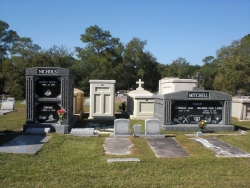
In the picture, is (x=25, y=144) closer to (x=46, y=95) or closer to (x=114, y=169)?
(x=46, y=95)

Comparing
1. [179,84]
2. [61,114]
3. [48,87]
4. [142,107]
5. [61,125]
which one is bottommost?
[61,125]

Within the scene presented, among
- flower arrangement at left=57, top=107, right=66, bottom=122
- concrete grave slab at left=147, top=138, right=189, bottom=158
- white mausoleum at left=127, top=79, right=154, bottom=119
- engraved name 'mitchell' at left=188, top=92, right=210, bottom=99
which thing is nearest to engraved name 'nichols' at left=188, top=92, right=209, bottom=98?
engraved name 'mitchell' at left=188, top=92, right=210, bottom=99

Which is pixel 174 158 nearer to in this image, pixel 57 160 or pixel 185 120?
pixel 57 160

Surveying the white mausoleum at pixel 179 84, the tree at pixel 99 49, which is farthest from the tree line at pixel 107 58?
the white mausoleum at pixel 179 84

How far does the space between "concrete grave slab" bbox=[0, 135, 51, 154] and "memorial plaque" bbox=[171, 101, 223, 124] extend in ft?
17.0

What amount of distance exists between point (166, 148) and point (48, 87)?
5.40 metres

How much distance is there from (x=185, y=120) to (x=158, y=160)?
5028mm

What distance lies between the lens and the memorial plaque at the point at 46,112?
10555 mm

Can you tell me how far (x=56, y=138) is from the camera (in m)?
8.84

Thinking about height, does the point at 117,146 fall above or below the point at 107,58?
below

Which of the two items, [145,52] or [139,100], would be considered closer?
[139,100]

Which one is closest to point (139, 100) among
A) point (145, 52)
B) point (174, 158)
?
point (174, 158)

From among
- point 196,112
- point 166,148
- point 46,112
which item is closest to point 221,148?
point 166,148

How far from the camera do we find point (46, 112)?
10594 millimetres
